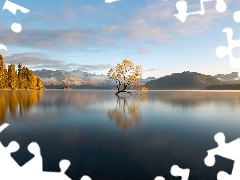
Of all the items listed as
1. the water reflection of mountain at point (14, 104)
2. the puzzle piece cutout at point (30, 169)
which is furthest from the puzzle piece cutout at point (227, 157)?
the water reflection of mountain at point (14, 104)

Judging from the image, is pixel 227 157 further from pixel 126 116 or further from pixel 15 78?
pixel 15 78

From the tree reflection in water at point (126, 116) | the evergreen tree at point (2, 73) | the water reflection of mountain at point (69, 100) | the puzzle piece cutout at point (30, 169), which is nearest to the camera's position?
the puzzle piece cutout at point (30, 169)

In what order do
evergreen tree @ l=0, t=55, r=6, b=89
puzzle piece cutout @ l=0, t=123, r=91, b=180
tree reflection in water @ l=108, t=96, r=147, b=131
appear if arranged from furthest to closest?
evergreen tree @ l=0, t=55, r=6, b=89, tree reflection in water @ l=108, t=96, r=147, b=131, puzzle piece cutout @ l=0, t=123, r=91, b=180

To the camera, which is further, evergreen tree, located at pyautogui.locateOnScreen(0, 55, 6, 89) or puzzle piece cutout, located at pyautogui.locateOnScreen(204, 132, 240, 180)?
evergreen tree, located at pyautogui.locateOnScreen(0, 55, 6, 89)

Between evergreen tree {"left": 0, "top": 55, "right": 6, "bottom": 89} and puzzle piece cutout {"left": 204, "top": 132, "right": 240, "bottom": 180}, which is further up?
evergreen tree {"left": 0, "top": 55, "right": 6, "bottom": 89}

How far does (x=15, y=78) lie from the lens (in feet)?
532

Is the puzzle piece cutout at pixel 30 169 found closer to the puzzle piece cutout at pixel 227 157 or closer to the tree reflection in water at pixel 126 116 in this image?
the puzzle piece cutout at pixel 227 157

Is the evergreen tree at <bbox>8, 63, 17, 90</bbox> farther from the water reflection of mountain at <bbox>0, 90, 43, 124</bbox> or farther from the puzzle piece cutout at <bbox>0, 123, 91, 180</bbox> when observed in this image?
the puzzle piece cutout at <bbox>0, 123, 91, 180</bbox>

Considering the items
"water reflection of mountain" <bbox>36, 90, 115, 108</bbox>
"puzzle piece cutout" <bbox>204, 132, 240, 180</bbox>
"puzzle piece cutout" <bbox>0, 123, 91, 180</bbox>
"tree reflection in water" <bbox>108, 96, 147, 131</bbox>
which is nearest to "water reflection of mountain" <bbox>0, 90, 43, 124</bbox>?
"water reflection of mountain" <bbox>36, 90, 115, 108</bbox>

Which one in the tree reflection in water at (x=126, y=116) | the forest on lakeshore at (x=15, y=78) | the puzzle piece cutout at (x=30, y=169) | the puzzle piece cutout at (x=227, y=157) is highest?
the forest on lakeshore at (x=15, y=78)

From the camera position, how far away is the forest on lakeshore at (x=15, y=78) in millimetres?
149500

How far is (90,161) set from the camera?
43.2 ft

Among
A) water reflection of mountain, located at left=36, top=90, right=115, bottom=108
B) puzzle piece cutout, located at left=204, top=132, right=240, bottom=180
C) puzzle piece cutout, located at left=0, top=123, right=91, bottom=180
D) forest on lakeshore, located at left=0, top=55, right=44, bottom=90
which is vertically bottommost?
water reflection of mountain, located at left=36, top=90, right=115, bottom=108

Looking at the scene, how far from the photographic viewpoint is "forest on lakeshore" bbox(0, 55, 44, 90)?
150m
